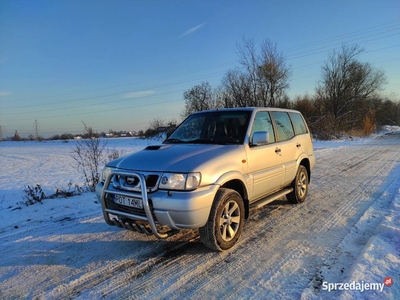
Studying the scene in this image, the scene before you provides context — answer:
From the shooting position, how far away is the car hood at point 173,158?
323cm

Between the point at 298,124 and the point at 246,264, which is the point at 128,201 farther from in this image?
the point at 298,124

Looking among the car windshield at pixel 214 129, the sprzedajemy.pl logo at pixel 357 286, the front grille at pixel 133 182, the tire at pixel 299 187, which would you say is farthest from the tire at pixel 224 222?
the tire at pixel 299 187

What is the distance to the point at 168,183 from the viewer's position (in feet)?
10.2

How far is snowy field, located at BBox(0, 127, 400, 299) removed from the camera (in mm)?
2684

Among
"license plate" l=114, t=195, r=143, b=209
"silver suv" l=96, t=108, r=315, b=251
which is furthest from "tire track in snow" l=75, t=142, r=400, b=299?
"license plate" l=114, t=195, r=143, b=209

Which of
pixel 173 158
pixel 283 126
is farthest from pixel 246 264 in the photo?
pixel 283 126

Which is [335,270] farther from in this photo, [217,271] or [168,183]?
[168,183]

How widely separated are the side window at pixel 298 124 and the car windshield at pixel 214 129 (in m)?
1.73

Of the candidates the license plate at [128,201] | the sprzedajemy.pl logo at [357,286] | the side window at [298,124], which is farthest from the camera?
the side window at [298,124]

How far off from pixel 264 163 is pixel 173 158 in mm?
1650

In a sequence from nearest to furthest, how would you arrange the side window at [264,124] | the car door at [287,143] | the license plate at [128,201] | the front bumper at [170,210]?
the front bumper at [170,210], the license plate at [128,201], the side window at [264,124], the car door at [287,143]

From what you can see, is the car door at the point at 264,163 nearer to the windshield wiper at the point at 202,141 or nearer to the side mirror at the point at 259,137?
the side mirror at the point at 259,137

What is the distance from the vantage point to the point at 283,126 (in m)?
5.25

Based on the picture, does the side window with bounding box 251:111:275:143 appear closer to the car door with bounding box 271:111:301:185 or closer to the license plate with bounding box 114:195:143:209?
the car door with bounding box 271:111:301:185
